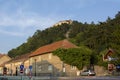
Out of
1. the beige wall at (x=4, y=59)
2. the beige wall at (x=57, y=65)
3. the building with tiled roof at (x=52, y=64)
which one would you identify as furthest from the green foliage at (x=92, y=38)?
the beige wall at (x=4, y=59)

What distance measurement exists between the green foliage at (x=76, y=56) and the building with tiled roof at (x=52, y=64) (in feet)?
7.41

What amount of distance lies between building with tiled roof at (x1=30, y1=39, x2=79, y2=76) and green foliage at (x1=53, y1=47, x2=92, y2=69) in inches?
88.9

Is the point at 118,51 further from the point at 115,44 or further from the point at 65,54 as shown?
the point at 65,54

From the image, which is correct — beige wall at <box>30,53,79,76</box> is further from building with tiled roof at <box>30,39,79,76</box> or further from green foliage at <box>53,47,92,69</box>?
green foliage at <box>53,47,92,69</box>

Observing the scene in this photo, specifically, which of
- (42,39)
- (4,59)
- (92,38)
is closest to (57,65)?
(92,38)

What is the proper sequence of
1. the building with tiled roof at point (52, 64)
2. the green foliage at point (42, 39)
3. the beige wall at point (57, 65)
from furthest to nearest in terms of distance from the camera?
1. the green foliage at point (42, 39)
2. the building with tiled roof at point (52, 64)
3. the beige wall at point (57, 65)

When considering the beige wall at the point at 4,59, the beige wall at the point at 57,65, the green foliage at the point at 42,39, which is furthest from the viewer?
the beige wall at the point at 4,59

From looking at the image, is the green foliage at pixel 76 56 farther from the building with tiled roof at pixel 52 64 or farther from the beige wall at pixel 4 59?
the beige wall at pixel 4 59

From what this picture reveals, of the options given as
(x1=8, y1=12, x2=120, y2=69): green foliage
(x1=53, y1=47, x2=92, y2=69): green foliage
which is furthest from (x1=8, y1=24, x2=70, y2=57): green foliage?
(x1=53, y1=47, x2=92, y2=69): green foliage

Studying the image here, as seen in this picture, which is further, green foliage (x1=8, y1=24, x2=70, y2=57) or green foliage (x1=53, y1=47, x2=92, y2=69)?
green foliage (x1=8, y1=24, x2=70, y2=57)

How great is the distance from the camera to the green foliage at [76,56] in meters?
95.9

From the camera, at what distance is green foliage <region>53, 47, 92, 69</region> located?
315 feet

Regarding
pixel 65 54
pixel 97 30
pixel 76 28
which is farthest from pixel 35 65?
pixel 76 28

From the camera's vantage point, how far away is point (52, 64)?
10706 centimetres
